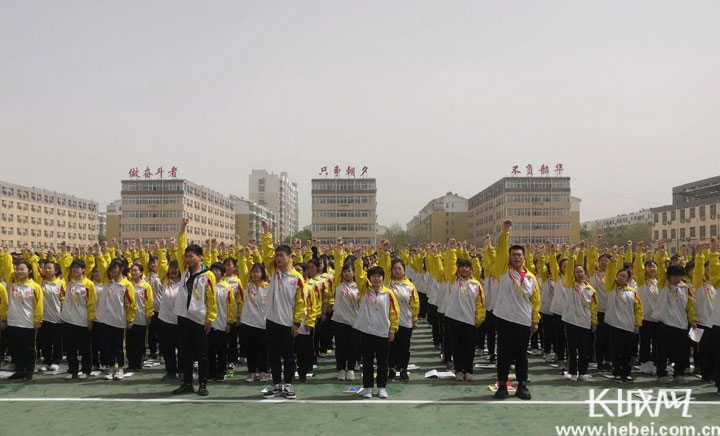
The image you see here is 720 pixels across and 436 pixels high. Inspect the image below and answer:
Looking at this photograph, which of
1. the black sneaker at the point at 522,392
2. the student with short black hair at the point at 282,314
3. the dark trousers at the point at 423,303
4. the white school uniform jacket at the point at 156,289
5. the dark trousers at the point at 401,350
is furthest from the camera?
the dark trousers at the point at 423,303

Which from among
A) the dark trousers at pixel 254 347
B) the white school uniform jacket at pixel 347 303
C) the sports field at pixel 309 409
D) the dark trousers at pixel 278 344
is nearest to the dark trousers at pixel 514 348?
the sports field at pixel 309 409

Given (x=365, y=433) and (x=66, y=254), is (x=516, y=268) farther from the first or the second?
(x=66, y=254)

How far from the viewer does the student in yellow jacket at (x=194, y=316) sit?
24.6 feet

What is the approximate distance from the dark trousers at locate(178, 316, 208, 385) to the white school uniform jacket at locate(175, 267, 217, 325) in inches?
3.8

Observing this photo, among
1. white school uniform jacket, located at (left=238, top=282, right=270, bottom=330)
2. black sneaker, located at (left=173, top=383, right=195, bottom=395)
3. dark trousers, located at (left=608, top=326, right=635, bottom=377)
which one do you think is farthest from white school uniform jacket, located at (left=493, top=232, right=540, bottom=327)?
black sneaker, located at (left=173, top=383, right=195, bottom=395)

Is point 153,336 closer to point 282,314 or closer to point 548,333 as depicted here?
A: point 282,314

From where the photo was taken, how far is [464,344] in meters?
8.38

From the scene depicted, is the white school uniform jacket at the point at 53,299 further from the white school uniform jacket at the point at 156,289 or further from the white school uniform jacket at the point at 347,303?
the white school uniform jacket at the point at 347,303

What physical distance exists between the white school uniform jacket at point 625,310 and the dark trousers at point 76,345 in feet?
26.3

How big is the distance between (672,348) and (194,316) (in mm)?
6860

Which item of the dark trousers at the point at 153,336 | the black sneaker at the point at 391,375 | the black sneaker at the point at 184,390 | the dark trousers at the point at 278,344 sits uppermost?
the dark trousers at the point at 278,344

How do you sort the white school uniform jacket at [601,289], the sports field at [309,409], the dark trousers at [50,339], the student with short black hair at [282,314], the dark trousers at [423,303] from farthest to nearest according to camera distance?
1. the dark trousers at [423,303]
2. the white school uniform jacket at [601,289]
3. the dark trousers at [50,339]
4. the student with short black hair at [282,314]
5. the sports field at [309,409]

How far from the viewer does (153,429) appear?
5988 mm

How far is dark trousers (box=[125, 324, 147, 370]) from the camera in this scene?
9305 millimetres
